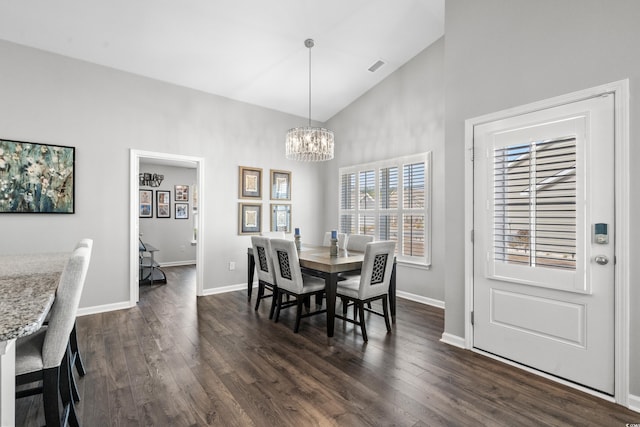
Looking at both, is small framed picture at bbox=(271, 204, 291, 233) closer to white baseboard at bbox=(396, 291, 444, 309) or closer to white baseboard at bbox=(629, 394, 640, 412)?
white baseboard at bbox=(396, 291, 444, 309)

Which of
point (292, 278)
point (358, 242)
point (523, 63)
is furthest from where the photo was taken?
point (358, 242)

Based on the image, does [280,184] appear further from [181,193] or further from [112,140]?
[181,193]

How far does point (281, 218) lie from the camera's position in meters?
5.69

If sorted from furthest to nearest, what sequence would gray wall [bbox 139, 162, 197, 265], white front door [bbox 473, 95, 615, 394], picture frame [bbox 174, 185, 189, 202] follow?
picture frame [bbox 174, 185, 189, 202]
gray wall [bbox 139, 162, 197, 265]
white front door [bbox 473, 95, 615, 394]

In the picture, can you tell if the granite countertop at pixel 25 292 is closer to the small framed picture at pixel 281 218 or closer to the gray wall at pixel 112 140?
the gray wall at pixel 112 140

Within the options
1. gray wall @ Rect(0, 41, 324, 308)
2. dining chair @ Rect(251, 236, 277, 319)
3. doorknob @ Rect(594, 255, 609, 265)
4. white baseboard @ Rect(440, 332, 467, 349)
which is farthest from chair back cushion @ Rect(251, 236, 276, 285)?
doorknob @ Rect(594, 255, 609, 265)

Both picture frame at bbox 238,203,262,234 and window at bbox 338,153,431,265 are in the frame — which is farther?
picture frame at bbox 238,203,262,234

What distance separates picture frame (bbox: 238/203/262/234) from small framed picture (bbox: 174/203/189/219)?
10.4 feet

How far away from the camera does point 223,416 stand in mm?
1983

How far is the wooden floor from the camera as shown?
197cm

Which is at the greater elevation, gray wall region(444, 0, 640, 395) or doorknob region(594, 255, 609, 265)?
gray wall region(444, 0, 640, 395)

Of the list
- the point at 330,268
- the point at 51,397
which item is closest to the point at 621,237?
the point at 330,268

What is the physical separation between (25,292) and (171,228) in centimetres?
648

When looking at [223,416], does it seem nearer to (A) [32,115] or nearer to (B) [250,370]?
(B) [250,370]
